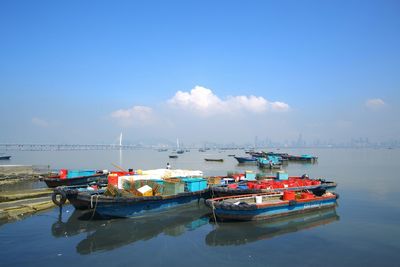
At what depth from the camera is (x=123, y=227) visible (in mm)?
18094

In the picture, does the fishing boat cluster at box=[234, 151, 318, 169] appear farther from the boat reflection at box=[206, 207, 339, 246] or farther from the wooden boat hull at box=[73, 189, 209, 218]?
the wooden boat hull at box=[73, 189, 209, 218]

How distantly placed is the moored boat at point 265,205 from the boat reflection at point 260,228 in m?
0.36

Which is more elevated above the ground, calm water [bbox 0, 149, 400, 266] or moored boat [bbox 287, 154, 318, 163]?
moored boat [bbox 287, 154, 318, 163]

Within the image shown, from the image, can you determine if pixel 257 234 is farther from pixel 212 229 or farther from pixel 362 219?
pixel 362 219

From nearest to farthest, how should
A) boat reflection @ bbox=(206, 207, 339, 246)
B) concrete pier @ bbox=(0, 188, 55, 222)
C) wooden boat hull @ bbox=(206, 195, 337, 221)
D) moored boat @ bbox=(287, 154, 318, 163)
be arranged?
1. boat reflection @ bbox=(206, 207, 339, 246)
2. wooden boat hull @ bbox=(206, 195, 337, 221)
3. concrete pier @ bbox=(0, 188, 55, 222)
4. moored boat @ bbox=(287, 154, 318, 163)

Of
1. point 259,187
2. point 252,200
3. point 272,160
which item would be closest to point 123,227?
point 252,200

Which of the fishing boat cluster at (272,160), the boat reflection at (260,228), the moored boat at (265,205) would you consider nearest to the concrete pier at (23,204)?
the moored boat at (265,205)

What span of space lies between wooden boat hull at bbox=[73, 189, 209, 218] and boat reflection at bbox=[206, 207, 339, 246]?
13.6ft

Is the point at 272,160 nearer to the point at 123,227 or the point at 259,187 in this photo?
the point at 259,187

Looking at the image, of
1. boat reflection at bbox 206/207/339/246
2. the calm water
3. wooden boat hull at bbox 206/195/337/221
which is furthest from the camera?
wooden boat hull at bbox 206/195/337/221

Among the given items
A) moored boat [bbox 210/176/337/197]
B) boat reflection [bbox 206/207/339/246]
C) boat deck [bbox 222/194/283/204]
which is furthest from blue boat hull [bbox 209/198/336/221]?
moored boat [bbox 210/176/337/197]

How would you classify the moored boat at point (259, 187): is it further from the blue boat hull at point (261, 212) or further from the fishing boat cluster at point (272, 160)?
the fishing boat cluster at point (272, 160)

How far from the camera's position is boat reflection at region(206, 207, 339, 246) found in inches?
641

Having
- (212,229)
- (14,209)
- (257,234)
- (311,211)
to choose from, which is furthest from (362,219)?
(14,209)
